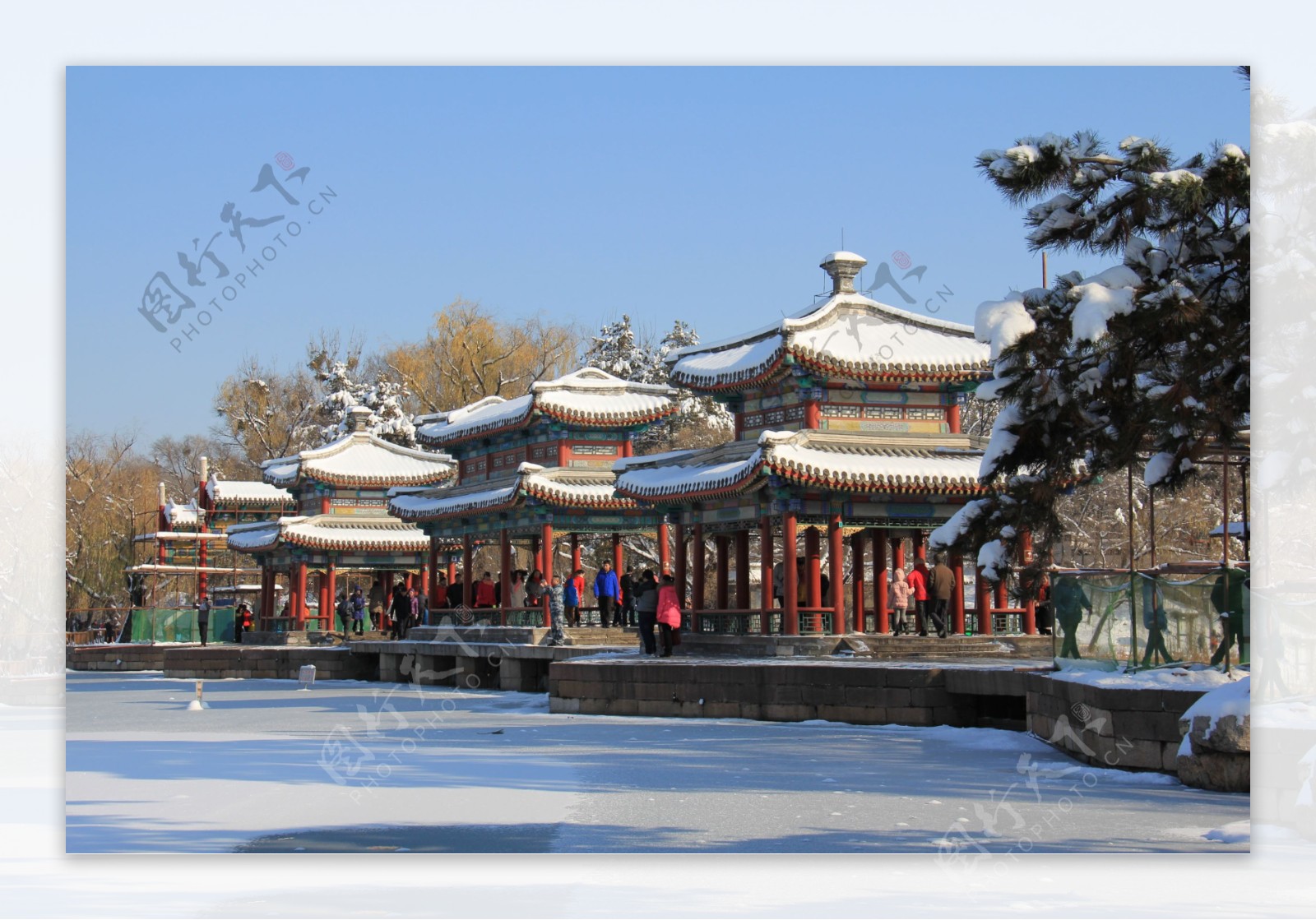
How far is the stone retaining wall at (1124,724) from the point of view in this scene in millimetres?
12133

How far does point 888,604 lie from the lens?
2666 centimetres

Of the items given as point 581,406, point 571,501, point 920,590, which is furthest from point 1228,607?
point 581,406

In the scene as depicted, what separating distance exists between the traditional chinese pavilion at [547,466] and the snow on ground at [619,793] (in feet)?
42.4

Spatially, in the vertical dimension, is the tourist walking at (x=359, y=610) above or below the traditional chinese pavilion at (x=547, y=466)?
below

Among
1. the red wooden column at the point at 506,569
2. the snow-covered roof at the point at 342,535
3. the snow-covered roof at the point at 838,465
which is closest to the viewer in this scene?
the snow-covered roof at the point at 838,465

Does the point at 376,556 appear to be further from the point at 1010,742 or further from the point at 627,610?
the point at 1010,742

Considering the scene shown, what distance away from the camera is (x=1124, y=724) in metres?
12.5

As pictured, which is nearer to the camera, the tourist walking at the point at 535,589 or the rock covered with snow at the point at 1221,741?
the rock covered with snow at the point at 1221,741

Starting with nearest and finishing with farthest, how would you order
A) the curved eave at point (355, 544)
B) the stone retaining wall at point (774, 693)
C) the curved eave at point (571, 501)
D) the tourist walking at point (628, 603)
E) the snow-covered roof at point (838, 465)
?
the stone retaining wall at point (774, 693) < the snow-covered roof at point (838, 465) < the tourist walking at point (628, 603) < the curved eave at point (571, 501) < the curved eave at point (355, 544)

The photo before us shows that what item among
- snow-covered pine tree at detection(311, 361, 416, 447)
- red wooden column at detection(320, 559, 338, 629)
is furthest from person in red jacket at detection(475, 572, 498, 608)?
snow-covered pine tree at detection(311, 361, 416, 447)

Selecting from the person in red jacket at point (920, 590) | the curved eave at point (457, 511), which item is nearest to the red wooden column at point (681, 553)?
the person in red jacket at point (920, 590)

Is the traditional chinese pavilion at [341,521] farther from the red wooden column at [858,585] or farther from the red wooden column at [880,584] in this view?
the red wooden column at [880,584]

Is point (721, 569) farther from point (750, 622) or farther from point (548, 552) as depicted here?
point (548, 552)

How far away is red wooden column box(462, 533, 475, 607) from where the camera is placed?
33.1 meters
